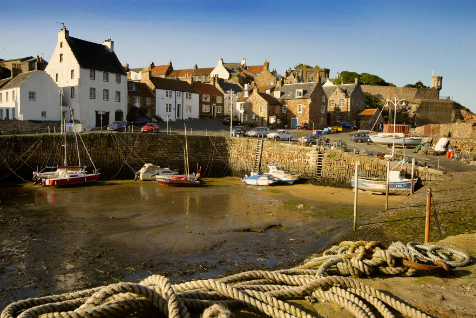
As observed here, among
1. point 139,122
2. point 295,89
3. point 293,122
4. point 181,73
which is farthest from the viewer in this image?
point 181,73

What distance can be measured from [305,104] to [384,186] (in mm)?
32633

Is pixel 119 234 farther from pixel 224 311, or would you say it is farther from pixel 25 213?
pixel 224 311

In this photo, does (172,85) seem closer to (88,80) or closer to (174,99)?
(174,99)

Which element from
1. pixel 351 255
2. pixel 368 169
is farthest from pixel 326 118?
pixel 351 255

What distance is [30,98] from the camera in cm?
3941

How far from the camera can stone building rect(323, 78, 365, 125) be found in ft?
193

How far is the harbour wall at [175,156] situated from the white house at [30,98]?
10.5 meters

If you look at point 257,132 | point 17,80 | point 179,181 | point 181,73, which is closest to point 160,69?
point 181,73

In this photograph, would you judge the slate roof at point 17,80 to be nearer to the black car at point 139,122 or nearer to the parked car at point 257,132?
the black car at point 139,122

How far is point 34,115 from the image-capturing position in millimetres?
39406

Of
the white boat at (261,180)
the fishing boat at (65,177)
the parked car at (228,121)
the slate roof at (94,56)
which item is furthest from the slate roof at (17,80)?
the white boat at (261,180)

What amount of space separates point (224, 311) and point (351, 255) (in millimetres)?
2850

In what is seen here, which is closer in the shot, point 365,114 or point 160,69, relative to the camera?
point 365,114

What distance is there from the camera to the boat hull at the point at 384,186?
21.9 metres
